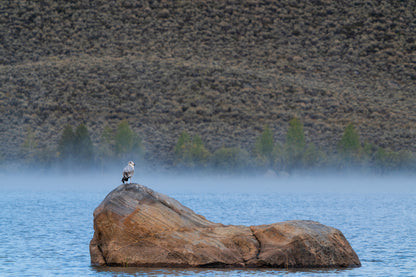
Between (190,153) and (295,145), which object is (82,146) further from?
(295,145)

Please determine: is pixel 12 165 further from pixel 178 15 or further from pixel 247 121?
pixel 178 15

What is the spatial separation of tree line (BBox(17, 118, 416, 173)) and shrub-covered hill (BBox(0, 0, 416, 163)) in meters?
5.13

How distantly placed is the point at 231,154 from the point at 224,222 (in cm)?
5636

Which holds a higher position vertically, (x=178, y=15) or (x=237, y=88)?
(x=178, y=15)

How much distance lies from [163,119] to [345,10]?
6310 centimetres

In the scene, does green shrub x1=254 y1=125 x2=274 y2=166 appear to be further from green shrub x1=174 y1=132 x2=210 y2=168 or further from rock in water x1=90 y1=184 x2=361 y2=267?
rock in water x1=90 y1=184 x2=361 y2=267

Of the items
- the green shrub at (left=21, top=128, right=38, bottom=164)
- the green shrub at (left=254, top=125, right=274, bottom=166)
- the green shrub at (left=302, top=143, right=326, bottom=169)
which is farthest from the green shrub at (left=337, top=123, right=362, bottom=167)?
the green shrub at (left=21, top=128, right=38, bottom=164)

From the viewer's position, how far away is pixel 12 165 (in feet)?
331

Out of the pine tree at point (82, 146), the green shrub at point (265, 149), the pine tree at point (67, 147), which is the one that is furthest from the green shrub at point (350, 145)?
the pine tree at point (67, 147)

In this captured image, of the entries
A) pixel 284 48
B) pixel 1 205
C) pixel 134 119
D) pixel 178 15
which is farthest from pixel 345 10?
pixel 1 205

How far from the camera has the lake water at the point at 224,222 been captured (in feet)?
80.6

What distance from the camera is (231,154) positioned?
9888cm

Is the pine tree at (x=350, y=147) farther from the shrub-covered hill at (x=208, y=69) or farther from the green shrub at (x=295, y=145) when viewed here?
the shrub-covered hill at (x=208, y=69)

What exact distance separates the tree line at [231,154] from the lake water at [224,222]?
87.4ft
